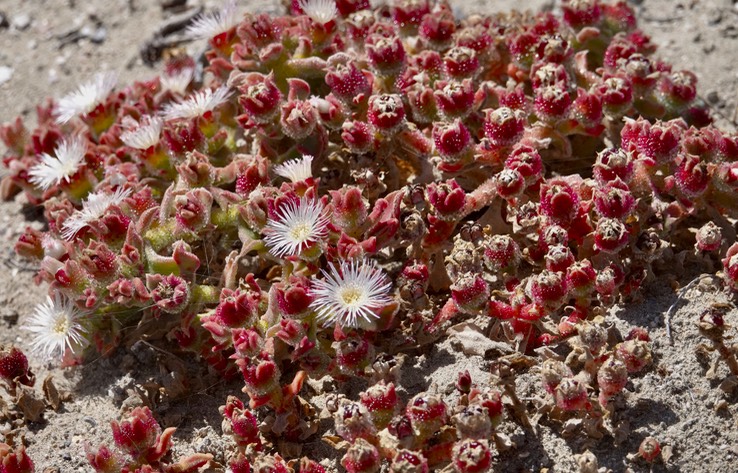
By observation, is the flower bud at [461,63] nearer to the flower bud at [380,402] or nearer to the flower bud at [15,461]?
the flower bud at [380,402]

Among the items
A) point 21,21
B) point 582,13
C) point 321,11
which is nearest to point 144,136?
point 321,11

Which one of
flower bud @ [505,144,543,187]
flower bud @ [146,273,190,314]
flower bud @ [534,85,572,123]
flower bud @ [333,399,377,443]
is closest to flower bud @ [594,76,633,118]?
flower bud @ [534,85,572,123]

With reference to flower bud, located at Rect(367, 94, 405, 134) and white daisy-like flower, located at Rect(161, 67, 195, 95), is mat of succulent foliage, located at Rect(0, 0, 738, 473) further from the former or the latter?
white daisy-like flower, located at Rect(161, 67, 195, 95)

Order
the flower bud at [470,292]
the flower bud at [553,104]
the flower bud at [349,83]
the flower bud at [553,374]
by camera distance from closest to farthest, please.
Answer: the flower bud at [553,374]
the flower bud at [470,292]
the flower bud at [553,104]
the flower bud at [349,83]

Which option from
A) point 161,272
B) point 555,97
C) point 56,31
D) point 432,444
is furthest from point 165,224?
point 56,31

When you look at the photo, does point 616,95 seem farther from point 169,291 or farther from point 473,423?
point 169,291

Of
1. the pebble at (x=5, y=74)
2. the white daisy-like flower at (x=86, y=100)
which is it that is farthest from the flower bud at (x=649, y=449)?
the pebble at (x=5, y=74)

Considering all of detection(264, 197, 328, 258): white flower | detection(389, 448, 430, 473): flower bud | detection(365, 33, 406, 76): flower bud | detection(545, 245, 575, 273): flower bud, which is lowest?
detection(389, 448, 430, 473): flower bud
